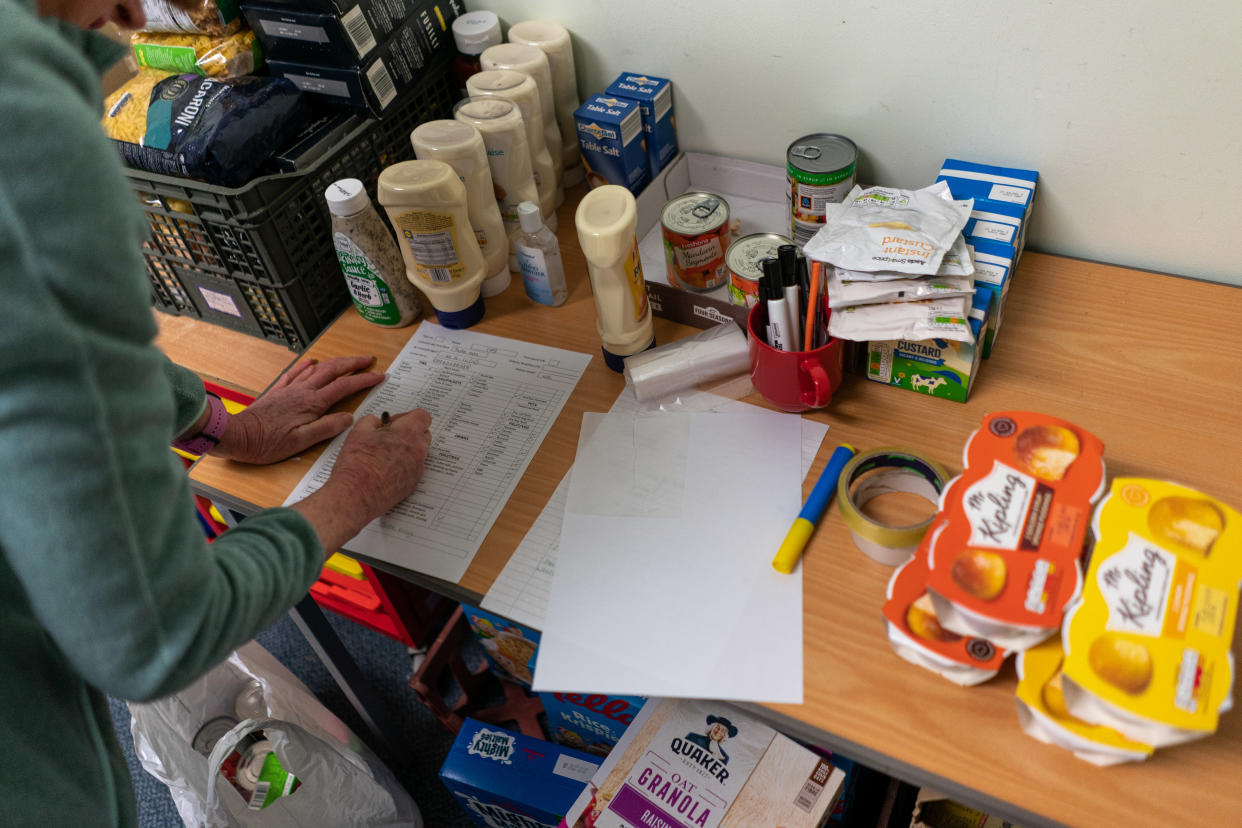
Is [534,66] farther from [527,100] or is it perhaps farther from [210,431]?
[210,431]

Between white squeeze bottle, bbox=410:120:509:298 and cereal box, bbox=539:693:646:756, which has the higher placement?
white squeeze bottle, bbox=410:120:509:298

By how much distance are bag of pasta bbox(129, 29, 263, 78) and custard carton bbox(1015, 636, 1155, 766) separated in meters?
1.17

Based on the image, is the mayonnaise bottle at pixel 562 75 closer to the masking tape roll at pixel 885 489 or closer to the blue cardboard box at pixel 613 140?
the blue cardboard box at pixel 613 140

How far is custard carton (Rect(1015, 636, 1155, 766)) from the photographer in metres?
0.61

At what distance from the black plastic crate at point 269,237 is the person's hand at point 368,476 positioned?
27 centimetres

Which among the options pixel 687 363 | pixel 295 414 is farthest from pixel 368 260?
pixel 687 363

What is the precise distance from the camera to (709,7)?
3.50ft

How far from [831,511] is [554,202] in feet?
2.12

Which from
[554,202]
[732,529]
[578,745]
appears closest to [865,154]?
[554,202]

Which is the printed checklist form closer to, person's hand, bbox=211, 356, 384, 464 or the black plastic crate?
person's hand, bbox=211, 356, 384, 464

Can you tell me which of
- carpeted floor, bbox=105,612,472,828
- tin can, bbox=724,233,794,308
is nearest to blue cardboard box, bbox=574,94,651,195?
tin can, bbox=724,233,794,308

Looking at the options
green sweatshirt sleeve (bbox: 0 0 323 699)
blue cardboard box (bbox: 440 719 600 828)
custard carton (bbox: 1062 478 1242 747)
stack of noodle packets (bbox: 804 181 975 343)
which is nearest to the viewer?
green sweatshirt sleeve (bbox: 0 0 323 699)

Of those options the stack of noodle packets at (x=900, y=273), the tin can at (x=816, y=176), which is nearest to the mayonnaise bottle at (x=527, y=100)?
the tin can at (x=816, y=176)

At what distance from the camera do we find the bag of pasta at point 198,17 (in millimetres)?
1087
